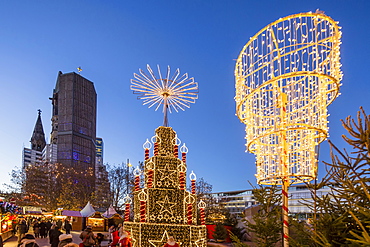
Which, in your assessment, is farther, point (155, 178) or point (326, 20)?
point (155, 178)

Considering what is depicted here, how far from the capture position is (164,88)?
1402 cm

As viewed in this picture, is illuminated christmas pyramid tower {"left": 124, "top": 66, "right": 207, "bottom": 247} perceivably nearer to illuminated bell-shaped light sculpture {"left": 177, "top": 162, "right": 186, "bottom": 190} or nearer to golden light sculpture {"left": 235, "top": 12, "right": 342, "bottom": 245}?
illuminated bell-shaped light sculpture {"left": 177, "top": 162, "right": 186, "bottom": 190}

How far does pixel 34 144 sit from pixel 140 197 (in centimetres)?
15459

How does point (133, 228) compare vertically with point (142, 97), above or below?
below

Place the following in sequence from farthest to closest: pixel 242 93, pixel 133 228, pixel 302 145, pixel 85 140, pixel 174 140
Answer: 1. pixel 85 140
2. pixel 174 140
3. pixel 133 228
4. pixel 302 145
5. pixel 242 93

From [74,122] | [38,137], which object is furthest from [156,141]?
[38,137]

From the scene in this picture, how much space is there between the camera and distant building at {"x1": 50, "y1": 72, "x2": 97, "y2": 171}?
276ft

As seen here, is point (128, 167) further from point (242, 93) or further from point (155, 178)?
point (242, 93)

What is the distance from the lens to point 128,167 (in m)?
42.2

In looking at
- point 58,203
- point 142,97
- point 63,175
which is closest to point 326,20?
point 142,97

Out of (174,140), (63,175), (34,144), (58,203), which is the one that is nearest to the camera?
(174,140)

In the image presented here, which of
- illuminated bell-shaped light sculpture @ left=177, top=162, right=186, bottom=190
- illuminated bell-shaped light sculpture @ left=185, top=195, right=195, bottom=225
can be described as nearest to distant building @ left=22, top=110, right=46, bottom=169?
illuminated bell-shaped light sculpture @ left=177, top=162, right=186, bottom=190

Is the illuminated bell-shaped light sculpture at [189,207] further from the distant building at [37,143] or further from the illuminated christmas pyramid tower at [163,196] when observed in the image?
the distant building at [37,143]

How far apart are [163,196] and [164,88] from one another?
4599 mm
